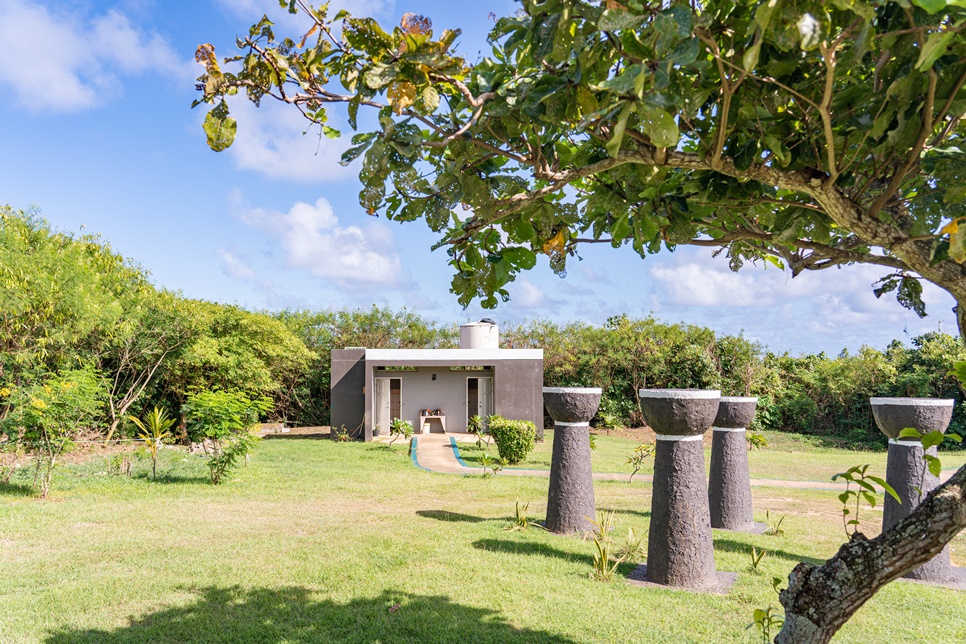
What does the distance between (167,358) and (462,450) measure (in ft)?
27.4

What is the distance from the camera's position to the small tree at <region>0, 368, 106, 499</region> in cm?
888

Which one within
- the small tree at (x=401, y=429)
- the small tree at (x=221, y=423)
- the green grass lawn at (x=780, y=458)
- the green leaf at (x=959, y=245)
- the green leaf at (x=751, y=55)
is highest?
the green leaf at (x=751, y=55)

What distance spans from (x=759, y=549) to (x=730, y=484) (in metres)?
1.07

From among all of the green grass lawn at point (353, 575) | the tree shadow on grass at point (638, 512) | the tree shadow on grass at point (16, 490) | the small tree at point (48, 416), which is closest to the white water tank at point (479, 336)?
the green grass lawn at point (353, 575)

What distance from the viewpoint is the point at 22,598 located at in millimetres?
4922

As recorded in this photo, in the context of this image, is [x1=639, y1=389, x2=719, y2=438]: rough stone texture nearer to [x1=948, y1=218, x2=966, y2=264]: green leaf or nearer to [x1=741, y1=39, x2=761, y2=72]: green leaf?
[x1=948, y1=218, x2=966, y2=264]: green leaf

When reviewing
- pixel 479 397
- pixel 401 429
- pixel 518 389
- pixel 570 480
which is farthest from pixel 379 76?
pixel 479 397

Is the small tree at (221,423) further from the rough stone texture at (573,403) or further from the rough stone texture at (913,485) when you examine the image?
the rough stone texture at (913,485)

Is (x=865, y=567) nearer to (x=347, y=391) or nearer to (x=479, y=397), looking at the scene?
(x=347, y=391)

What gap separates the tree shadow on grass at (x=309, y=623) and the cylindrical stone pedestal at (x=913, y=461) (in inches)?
148

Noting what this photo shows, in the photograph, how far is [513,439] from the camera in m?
13.2

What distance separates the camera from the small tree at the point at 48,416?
29.1ft

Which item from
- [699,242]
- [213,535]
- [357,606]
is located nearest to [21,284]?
[213,535]

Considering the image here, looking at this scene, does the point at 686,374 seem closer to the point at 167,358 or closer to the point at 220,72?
the point at 167,358
